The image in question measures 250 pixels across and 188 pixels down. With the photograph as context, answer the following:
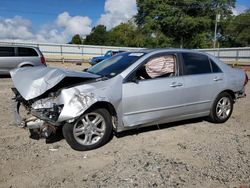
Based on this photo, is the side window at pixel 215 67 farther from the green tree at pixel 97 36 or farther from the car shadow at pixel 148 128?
the green tree at pixel 97 36

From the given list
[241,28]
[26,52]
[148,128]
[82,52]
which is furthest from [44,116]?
[241,28]

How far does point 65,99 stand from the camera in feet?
13.8

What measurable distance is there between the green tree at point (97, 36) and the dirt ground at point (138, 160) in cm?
8539

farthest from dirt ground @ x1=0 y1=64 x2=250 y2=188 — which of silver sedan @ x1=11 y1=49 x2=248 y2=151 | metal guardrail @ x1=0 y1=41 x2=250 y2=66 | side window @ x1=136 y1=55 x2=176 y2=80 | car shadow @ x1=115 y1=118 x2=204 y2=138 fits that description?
metal guardrail @ x1=0 y1=41 x2=250 y2=66

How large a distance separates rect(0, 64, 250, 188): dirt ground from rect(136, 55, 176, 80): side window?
1134mm

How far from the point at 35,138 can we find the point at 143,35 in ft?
175

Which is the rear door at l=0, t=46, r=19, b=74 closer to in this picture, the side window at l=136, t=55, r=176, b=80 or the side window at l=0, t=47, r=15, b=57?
the side window at l=0, t=47, r=15, b=57

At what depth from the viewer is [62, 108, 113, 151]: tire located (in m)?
4.34

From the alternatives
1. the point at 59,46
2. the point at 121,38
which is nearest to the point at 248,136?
the point at 59,46

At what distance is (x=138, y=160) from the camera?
4.21m

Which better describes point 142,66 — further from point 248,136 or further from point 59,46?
point 59,46

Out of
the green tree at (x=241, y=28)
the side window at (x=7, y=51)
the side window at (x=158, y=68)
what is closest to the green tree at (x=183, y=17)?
the green tree at (x=241, y=28)

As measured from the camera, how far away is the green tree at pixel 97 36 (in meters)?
90.7

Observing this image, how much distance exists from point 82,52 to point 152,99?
34.4m
